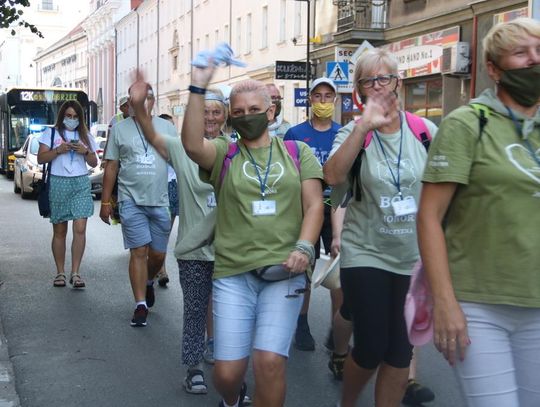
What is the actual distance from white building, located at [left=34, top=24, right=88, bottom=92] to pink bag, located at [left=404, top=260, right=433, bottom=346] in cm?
9589

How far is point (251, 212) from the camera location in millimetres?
4051

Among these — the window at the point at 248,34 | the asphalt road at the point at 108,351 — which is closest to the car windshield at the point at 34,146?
the asphalt road at the point at 108,351

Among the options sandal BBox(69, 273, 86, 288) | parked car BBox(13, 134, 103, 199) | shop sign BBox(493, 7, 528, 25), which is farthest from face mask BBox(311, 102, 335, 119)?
parked car BBox(13, 134, 103, 199)

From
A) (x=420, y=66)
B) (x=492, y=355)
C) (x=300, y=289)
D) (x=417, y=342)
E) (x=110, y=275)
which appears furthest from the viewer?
(x=420, y=66)

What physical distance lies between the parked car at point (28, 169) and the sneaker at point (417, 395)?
1700 cm

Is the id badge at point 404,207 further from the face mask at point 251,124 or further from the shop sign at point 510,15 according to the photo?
the shop sign at point 510,15

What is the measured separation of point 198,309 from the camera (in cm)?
546

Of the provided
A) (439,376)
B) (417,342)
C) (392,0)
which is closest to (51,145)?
(439,376)

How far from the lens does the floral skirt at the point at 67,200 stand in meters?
9.02

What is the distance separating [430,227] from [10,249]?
10448mm

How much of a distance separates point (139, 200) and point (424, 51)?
57.1 feet

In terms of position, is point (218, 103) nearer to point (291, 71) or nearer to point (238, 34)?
point (291, 71)

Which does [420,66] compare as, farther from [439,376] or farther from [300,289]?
[300,289]

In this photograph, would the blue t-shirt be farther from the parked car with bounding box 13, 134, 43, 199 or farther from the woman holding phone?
the parked car with bounding box 13, 134, 43, 199
